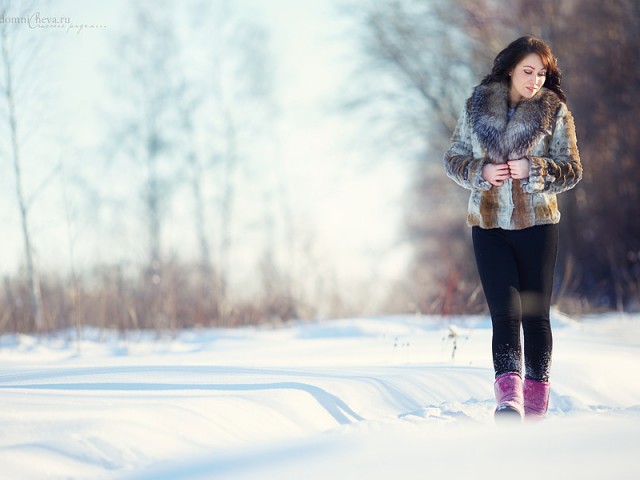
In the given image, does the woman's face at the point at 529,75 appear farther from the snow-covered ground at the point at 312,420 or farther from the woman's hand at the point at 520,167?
the snow-covered ground at the point at 312,420

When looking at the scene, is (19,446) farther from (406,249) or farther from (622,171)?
(406,249)

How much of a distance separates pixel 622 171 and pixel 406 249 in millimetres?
7971

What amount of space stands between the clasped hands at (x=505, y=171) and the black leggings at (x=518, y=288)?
0.20 meters

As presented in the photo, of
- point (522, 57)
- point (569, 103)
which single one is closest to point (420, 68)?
point (569, 103)

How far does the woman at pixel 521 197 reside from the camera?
3.00 m

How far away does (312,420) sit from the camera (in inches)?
109

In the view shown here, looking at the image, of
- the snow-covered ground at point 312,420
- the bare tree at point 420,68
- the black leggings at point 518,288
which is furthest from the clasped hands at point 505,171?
the bare tree at point 420,68

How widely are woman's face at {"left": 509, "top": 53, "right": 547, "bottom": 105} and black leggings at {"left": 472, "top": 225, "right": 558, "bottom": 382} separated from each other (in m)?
0.56

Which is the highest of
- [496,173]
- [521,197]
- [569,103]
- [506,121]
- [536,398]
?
[569,103]

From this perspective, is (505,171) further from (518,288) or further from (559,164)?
(518,288)

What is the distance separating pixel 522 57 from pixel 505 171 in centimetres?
48

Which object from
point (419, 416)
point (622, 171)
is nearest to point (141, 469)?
point (419, 416)

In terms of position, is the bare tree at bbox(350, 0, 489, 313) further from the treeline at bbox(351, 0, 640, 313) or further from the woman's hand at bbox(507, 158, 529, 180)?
the woman's hand at bbox(507, 158, 529, 180)

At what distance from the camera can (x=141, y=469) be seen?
211 centimetres
